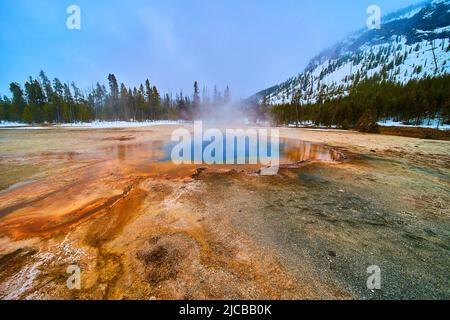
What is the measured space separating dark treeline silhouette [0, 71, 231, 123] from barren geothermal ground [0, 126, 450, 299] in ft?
233

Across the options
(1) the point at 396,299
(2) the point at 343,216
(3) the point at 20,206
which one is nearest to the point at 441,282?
(1) the point at 396,299

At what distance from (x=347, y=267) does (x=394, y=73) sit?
17171 centimetres

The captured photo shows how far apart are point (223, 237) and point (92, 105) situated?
320 feet

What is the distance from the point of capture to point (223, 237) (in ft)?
14.9

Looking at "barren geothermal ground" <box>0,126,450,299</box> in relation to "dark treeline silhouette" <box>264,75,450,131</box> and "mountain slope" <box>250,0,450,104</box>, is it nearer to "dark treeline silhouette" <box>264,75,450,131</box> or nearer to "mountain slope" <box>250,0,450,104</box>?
"dark treeline silhouette" <box>264,75,450,131</box>

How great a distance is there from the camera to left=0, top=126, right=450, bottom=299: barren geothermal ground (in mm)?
3152

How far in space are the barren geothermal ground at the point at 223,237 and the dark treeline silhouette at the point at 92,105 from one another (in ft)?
233

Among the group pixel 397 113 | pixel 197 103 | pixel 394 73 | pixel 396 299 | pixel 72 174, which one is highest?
pixel 394 73

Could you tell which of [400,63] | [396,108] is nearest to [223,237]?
[396,108]

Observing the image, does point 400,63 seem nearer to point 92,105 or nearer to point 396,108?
point 396,108

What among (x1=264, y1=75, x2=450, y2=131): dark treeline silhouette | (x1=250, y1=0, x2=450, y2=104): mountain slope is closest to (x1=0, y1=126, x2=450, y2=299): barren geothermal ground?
(x1=264, y1=75, x2=450, y2=131): dark treeline silhouette

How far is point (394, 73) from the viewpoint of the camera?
120 m

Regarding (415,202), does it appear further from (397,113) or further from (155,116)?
(155,116)

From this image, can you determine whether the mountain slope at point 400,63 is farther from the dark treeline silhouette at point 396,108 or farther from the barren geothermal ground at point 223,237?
the barren geothermal ground at point 223,237
